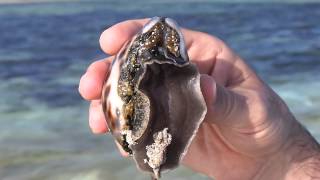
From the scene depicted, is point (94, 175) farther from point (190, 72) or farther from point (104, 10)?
point (104, 10)

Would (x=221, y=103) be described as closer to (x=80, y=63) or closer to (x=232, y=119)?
(x=232, y=119)

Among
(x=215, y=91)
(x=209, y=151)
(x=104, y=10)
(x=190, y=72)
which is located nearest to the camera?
(x=190, y=72)

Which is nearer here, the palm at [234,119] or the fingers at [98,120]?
the fingers at [98,120]

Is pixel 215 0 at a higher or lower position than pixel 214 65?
lower

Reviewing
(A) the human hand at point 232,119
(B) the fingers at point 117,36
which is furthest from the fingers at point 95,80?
(B) the fingers at point 117,36

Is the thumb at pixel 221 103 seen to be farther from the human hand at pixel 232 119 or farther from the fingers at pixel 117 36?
the fingers at pixel 117 36

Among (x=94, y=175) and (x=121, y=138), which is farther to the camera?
(x=94, y=175)

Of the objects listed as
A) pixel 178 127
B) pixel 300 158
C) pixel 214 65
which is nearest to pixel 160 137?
pixel 178 127

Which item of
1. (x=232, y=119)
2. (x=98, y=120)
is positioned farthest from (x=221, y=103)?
(x=98, y=120)
